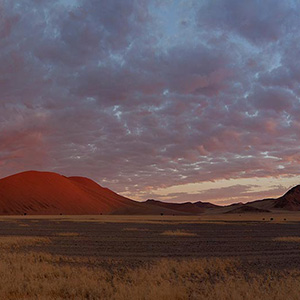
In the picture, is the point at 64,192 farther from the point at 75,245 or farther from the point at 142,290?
the point at 142,290

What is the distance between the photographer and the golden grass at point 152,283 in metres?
10.3

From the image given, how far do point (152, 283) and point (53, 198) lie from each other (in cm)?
12910

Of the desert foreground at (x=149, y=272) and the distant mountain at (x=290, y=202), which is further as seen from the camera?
the distant mountain at (x=290, y=202)

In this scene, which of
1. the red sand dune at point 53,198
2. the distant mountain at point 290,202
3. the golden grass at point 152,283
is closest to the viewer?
the golden grass at point 152,283

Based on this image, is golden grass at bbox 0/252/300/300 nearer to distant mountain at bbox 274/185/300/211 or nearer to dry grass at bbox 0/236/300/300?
dry grass at bbox 0/236/300/300

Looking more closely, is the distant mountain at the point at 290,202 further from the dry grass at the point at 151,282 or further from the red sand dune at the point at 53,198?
the dry grass at the point at 151,282

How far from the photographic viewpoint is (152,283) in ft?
38.0

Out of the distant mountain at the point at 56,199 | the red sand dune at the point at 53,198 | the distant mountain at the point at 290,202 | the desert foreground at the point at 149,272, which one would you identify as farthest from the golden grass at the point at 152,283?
the distant mountain at the point at 290,202

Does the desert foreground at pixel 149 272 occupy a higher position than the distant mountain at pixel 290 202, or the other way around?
the distant mountain at pixel 290 202

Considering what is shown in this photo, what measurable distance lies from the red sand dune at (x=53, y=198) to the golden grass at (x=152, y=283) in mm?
109608

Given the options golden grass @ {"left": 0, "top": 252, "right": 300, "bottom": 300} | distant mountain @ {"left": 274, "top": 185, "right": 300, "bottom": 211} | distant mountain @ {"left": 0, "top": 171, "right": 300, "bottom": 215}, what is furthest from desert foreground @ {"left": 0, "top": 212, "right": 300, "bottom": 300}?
distant mountain @ {"left": 274, "top": 185, "right": 300, "bottom": 211}

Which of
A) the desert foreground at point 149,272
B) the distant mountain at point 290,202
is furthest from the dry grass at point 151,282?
the distant mountain at point 290,202

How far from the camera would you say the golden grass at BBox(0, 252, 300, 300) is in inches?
407

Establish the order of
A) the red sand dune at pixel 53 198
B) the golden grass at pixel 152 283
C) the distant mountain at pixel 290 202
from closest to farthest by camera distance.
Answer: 1. the golden grass at pixel 152 283
2. the red sand dune at pixel 53 198
3. the distant mountain at pixel 290 202
